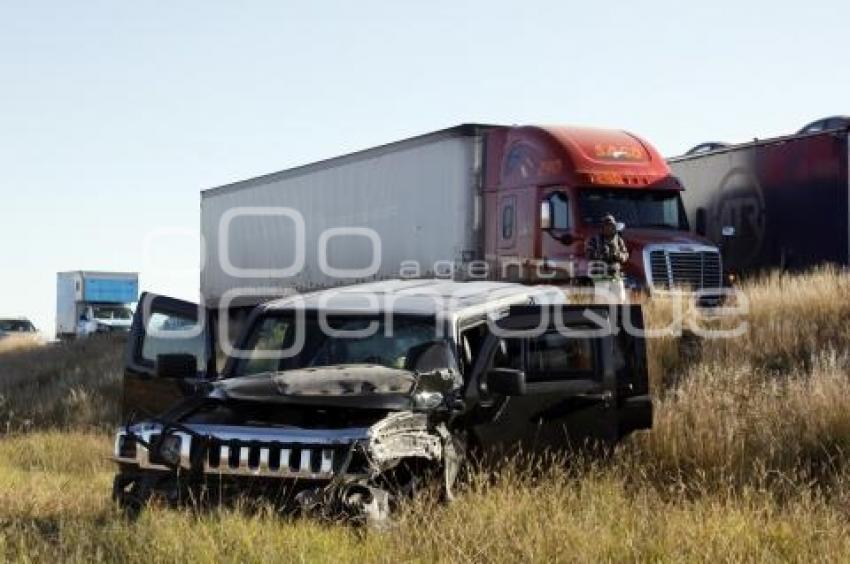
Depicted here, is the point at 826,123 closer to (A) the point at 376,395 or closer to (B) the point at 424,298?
(B) the point at 424,298

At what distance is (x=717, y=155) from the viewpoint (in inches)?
847

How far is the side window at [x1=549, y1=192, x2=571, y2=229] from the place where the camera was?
17.6 m

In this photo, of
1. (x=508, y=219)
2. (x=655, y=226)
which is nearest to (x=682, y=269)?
(x=655, y=226)

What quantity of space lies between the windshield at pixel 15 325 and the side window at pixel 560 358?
48582 millimetres

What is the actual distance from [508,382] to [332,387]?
99 centimetres

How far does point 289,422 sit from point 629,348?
2421 millimetres

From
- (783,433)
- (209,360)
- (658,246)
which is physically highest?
(658,246)

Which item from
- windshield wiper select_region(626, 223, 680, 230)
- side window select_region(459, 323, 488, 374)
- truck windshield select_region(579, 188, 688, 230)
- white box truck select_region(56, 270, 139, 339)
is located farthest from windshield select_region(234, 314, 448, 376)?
white box truck select_region(56, 270, 139, 339)

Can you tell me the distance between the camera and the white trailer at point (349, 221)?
20.0 metres

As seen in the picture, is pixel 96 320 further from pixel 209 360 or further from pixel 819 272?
pixel 209 360

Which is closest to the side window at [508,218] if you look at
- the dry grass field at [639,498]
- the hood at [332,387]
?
the dry grass field at [639,498]

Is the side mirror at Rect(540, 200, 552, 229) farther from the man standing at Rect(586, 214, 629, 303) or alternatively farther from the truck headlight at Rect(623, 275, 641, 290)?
the truck headlight at Rect(623, 275, 641, 290)

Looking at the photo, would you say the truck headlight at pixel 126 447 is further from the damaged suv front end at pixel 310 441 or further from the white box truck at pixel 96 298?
the white box truck at pixel 96 298

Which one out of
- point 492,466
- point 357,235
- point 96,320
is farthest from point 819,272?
point 96,320
